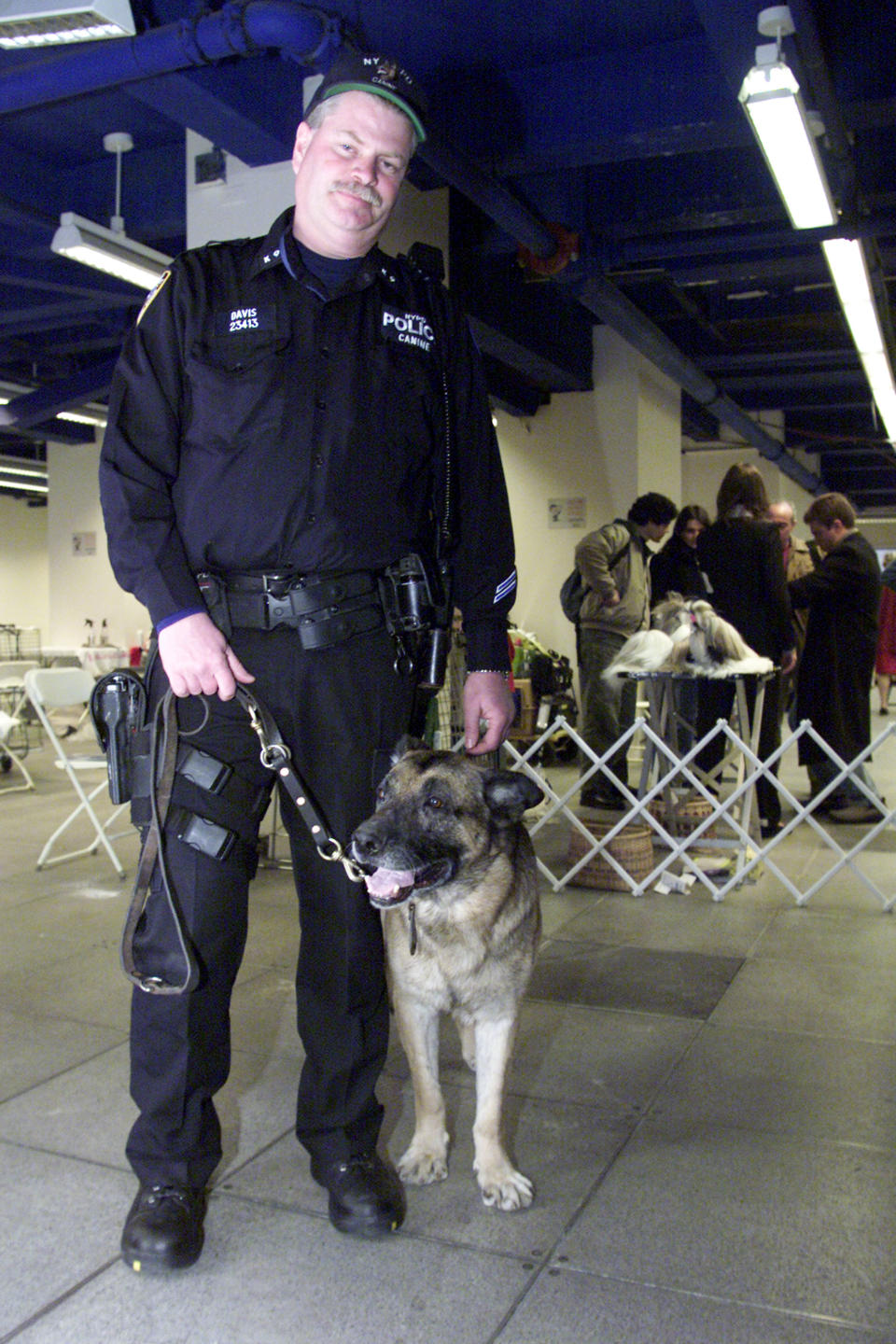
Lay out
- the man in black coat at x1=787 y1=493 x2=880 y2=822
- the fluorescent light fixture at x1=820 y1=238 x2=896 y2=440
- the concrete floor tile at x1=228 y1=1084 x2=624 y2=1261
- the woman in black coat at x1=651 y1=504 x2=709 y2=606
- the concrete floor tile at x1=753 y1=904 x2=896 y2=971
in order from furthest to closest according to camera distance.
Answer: the fluorescent light fixture at x1=820 y1=238 x2=896 y2=440 < the woman in black coat at x1=651 y1=504 x2=709 y2=606 < the man in black coat at x1=787 y1=493 x2=880 y2=822 < the concrete floor tile at x1=753 y1=904 x2=896 y2=971 < the concrete floor tile at x1=228 y1=1084 x2=624 y2=1261

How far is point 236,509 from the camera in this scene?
192cm

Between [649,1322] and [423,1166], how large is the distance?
1.93ft

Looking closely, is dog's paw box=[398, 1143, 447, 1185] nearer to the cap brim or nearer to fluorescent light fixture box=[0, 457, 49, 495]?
the cap brim

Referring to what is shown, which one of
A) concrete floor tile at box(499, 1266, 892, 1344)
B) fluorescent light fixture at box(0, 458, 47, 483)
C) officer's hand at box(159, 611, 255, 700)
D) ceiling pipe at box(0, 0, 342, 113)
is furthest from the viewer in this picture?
fluorescent light fixture at box(0, 458, 47, 483)

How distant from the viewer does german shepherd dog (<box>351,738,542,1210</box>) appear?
2102 mm

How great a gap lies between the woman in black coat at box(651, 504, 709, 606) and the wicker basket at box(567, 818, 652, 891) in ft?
6.58

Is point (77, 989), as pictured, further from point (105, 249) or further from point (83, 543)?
point (83, 543)

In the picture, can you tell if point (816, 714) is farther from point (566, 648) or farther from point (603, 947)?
point (566, 648)

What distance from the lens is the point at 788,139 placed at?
488cm

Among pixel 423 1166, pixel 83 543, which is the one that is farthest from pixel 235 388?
pixel 83 543

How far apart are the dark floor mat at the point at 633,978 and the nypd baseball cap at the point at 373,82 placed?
8.24 feet

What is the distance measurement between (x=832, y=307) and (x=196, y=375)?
969cm

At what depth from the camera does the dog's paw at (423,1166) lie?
2.22m

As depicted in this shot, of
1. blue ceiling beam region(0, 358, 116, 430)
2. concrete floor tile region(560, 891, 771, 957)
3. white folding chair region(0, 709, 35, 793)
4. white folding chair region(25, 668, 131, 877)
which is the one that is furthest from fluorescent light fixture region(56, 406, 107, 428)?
concrete floor tile region(560, 891, 771, 957)
